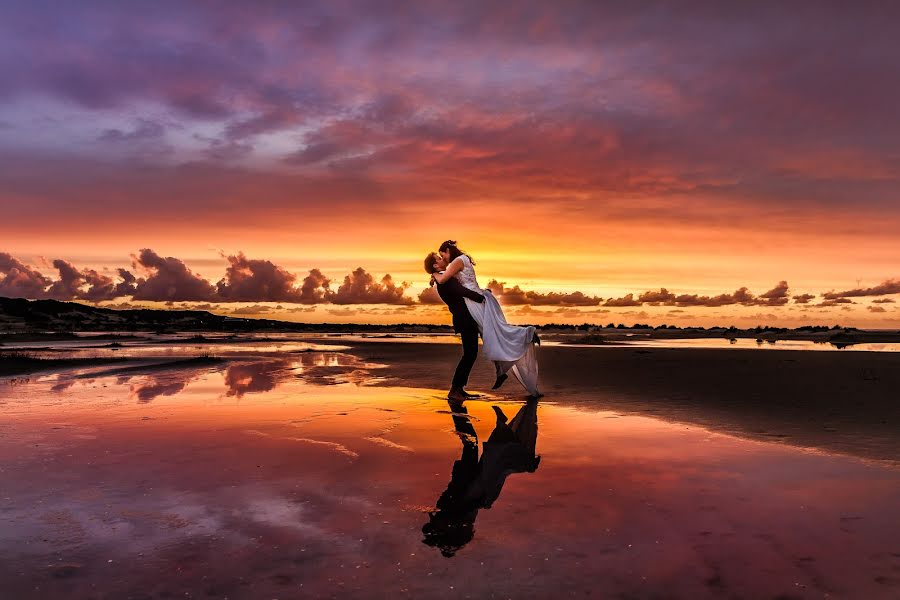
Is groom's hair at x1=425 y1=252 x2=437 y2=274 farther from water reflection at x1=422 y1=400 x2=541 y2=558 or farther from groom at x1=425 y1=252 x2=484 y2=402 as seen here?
water reflection at x1=422 y1=400 x2=541 y2=558

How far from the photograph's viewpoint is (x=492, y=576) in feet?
12.9

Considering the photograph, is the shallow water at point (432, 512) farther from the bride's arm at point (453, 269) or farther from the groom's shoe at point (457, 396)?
the bride's arm at point (453, 269)

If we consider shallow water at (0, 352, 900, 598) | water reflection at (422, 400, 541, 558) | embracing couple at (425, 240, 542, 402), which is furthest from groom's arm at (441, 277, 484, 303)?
shallow water at (0, 352, 900, 598)

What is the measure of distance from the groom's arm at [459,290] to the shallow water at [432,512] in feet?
13.6

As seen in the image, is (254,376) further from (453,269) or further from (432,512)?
(432,512)

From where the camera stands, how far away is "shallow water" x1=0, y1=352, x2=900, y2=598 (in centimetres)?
390

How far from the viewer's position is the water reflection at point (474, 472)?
4.75 m

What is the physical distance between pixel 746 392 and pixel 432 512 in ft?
→ 33.9

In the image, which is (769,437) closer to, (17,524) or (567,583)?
(567,583)

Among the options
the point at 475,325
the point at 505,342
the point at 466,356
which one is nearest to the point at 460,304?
the point at 475,325

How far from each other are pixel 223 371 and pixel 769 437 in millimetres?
15744

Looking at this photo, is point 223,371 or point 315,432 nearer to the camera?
point 315,432

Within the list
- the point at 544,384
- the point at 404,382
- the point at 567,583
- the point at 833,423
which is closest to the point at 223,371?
the point at 404,382

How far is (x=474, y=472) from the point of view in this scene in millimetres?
6688
